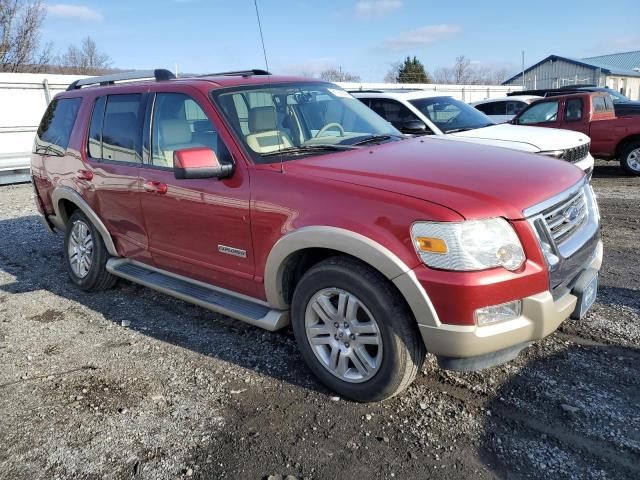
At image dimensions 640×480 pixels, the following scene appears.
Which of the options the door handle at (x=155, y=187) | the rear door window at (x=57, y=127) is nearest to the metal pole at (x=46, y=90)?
the rear door window at (x=57, y=127)

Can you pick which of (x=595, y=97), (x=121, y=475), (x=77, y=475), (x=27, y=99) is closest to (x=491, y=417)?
(x=121, y=475)

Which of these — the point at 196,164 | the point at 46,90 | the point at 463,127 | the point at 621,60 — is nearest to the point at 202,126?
the point at 196,164

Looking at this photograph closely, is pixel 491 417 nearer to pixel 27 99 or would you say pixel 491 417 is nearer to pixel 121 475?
pixel 121 475

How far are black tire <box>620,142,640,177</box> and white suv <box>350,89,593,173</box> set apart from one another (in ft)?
11.8

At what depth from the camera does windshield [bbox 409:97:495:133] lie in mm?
8773

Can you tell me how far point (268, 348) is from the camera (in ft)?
13.1

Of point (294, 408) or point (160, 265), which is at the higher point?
point (160, 265)

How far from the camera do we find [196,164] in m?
3.37

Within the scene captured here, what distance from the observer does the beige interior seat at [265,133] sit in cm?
364

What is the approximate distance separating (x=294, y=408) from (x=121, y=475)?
1001 millimetres

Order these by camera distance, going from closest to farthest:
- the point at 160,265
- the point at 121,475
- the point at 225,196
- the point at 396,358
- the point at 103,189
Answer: the point at 121,475 < the point at 396,358 < the point at 225,196 < the point at 160,265 < the point at 103,189

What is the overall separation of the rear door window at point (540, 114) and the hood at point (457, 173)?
921 cm

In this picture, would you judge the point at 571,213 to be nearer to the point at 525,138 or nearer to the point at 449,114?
the point at 525,138

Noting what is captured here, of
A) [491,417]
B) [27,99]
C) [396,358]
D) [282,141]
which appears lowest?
[491,417]
